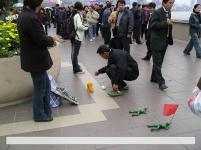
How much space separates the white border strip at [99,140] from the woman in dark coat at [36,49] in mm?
633

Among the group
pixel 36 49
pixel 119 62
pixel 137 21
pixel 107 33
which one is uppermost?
pixel 36 49

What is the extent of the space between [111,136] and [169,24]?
9.63 ft

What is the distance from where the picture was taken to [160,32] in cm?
636

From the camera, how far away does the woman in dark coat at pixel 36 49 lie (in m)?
4.29

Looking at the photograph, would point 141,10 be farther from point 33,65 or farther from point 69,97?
point 33,65

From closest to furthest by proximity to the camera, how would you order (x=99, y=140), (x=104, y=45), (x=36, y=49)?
(x=99, y=140), (x=36, y=49), (x=104, y=45)

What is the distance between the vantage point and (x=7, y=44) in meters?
5.75

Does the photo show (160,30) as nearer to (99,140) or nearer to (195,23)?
(99,140)

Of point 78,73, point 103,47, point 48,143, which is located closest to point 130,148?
point 48,143

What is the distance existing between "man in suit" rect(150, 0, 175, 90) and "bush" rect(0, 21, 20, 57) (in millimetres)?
2796

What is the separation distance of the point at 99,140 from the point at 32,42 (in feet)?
5.60

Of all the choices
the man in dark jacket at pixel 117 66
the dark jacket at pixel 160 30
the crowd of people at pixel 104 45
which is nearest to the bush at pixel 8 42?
the crowd of people at pixel 104 45

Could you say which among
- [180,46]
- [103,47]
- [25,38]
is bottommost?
[180,46]

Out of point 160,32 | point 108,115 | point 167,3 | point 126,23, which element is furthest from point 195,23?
point 108,115
